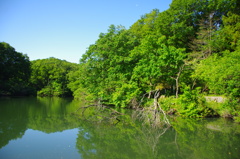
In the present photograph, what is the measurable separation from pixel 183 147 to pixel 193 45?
22842 millimetres

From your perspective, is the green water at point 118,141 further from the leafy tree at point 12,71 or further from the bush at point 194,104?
the leafy tree at point 12,71

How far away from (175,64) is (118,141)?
40.2ft

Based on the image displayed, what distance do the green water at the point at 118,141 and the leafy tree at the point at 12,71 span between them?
3075 centimetres

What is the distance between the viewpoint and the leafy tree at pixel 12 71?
37750mm

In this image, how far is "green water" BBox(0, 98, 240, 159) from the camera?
25.4 feet

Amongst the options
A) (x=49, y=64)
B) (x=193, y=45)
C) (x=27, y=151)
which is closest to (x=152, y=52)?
(x=193, y=45)

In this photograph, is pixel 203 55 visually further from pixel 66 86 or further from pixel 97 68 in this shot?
pixel 66 86

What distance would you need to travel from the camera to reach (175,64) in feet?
61.9

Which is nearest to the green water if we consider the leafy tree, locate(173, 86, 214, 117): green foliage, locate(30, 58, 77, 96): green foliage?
locate(173, 86, 214, 117): green foliage

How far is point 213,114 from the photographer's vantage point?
1547 cm

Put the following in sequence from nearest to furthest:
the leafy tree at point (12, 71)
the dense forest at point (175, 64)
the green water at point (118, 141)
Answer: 1. the green water at point (118, 141)
2. the dense forest at point (175, 64)
3. the leafy tree at point (12, 71)

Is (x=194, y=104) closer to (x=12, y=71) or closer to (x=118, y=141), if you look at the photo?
(x=118, y=141)

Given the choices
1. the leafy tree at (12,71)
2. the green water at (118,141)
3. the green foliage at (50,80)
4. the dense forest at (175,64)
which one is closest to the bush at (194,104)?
the dense forest at (175,64)

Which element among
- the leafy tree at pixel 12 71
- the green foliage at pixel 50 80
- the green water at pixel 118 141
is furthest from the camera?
the green foliage at pixel 50 80
